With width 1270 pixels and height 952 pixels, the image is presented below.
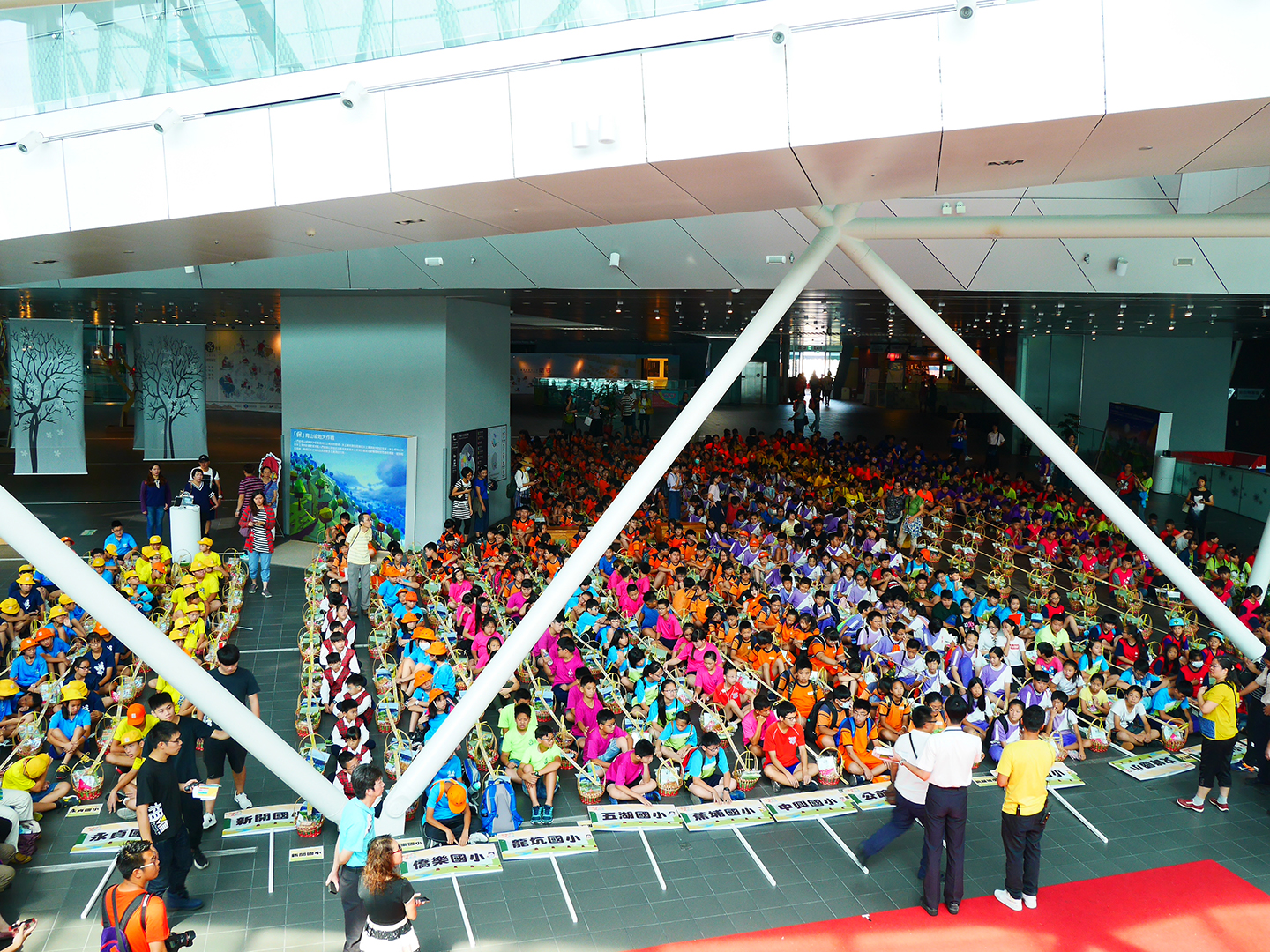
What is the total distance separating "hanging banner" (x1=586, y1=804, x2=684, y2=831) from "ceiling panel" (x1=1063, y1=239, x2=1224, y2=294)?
9.71 metres

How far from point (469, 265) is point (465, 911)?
9.85 metres

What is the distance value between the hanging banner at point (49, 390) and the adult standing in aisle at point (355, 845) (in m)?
16.8

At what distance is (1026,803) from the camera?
644 centimetres

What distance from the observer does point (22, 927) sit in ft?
17.2

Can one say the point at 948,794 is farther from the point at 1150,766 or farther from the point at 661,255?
the point at 661,255

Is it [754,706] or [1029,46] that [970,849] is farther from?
[1029,46]

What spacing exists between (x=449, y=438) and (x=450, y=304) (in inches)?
99.3

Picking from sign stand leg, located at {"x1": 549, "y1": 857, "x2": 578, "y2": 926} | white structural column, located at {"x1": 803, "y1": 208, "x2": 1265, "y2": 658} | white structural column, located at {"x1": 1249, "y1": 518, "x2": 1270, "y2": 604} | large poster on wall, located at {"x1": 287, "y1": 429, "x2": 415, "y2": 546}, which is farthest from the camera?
large poster on wall, located at {"x1": 287, "y1": 429, "x2": 415, "y2": 546}

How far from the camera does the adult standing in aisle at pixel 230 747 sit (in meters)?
7.60

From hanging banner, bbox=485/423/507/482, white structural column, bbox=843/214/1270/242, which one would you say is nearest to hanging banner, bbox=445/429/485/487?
hanging banner, bbox=485/423/507/482

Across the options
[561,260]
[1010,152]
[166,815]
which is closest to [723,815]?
[166,815]

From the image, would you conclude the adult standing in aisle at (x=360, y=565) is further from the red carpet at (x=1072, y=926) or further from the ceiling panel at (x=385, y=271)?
the red carpet at (x=1072, y=926)

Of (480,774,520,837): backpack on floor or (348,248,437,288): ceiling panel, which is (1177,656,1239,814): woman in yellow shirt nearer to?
(480,774,520,837): backpack on floor

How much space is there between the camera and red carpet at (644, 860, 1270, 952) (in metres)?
6.23
